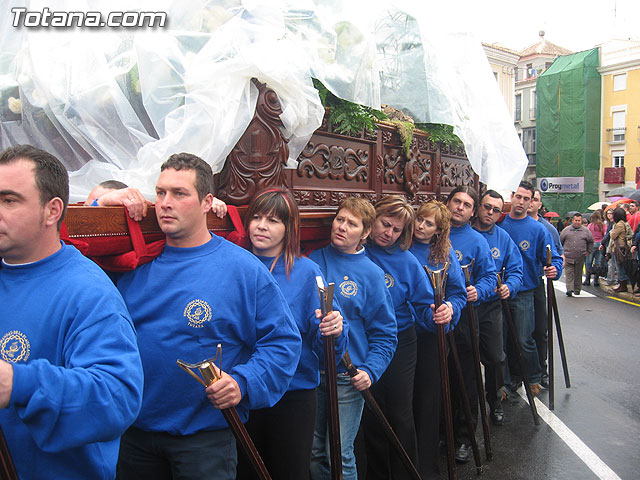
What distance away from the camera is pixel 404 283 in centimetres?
391

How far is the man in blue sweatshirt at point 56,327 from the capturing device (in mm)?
1527

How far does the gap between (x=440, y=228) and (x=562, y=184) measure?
123ft

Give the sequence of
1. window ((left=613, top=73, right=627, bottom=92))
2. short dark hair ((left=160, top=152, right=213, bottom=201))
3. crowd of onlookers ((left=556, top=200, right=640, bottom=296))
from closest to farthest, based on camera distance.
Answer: short dark hair ((left=160, top=152, right=213, bottom=201)) → crowd of onlookers ((left=556, top=200, right=640, bottom=296)) → window ((left=613, top=73, right=627, bottom=92))

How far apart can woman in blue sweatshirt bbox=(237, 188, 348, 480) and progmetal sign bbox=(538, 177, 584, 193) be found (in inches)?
1533

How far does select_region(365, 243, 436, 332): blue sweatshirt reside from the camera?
3.87 metres

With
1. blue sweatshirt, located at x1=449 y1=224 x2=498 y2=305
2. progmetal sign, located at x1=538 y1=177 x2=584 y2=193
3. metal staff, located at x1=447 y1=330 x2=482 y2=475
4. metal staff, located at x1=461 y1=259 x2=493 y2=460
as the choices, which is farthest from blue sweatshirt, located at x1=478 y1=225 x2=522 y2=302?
progmetal sign, located at x1=538 y1=177 x2=584 y2=193

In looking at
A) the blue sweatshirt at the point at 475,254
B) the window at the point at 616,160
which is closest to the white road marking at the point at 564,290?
the blue sweatshirt at the point at 475,254

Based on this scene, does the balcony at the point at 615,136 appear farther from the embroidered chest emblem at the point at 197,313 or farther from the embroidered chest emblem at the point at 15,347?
the embroidered chest emblem at the point at 15,347

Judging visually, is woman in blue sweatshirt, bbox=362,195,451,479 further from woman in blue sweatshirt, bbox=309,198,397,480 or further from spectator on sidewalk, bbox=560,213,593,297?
spectator on sidewalk, bbox=560,213,593,297

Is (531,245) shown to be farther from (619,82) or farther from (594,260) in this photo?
(619,82)

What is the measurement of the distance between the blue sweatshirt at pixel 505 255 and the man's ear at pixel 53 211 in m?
4.60

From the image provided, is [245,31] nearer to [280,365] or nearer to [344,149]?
[344,149]

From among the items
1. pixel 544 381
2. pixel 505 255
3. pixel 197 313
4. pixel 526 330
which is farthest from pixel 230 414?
pixel 544 381

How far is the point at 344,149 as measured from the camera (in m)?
4.30
